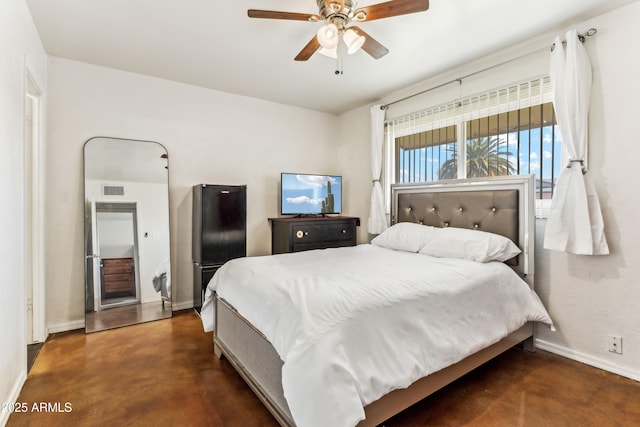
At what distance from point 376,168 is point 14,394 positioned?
352 cm

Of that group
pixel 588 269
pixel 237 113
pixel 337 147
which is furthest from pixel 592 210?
pixel 237 113

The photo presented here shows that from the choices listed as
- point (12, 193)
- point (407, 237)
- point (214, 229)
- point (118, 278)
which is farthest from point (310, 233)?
point (12, 193)

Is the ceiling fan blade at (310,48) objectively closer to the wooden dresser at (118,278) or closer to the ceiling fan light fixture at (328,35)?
the ceiling fan light fixture at (328,35)

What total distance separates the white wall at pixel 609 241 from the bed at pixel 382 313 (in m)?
0.23

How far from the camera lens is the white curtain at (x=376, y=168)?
3.71 metres

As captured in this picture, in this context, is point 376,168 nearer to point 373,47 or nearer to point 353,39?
point 373,47

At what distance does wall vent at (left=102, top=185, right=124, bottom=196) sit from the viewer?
9.93ft

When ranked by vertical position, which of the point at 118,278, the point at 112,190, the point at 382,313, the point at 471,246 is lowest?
the point at 118,278

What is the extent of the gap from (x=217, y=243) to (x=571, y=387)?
310 centimetres

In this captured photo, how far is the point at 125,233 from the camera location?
311 centimetres

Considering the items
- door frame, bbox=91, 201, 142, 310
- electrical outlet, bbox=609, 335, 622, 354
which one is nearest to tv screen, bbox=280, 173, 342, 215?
door frame, bbox=91, 201, 142, 310

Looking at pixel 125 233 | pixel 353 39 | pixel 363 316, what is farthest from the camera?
pixel 125 233

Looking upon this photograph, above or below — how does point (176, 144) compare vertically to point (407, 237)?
above

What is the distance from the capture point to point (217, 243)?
3.34 metres
